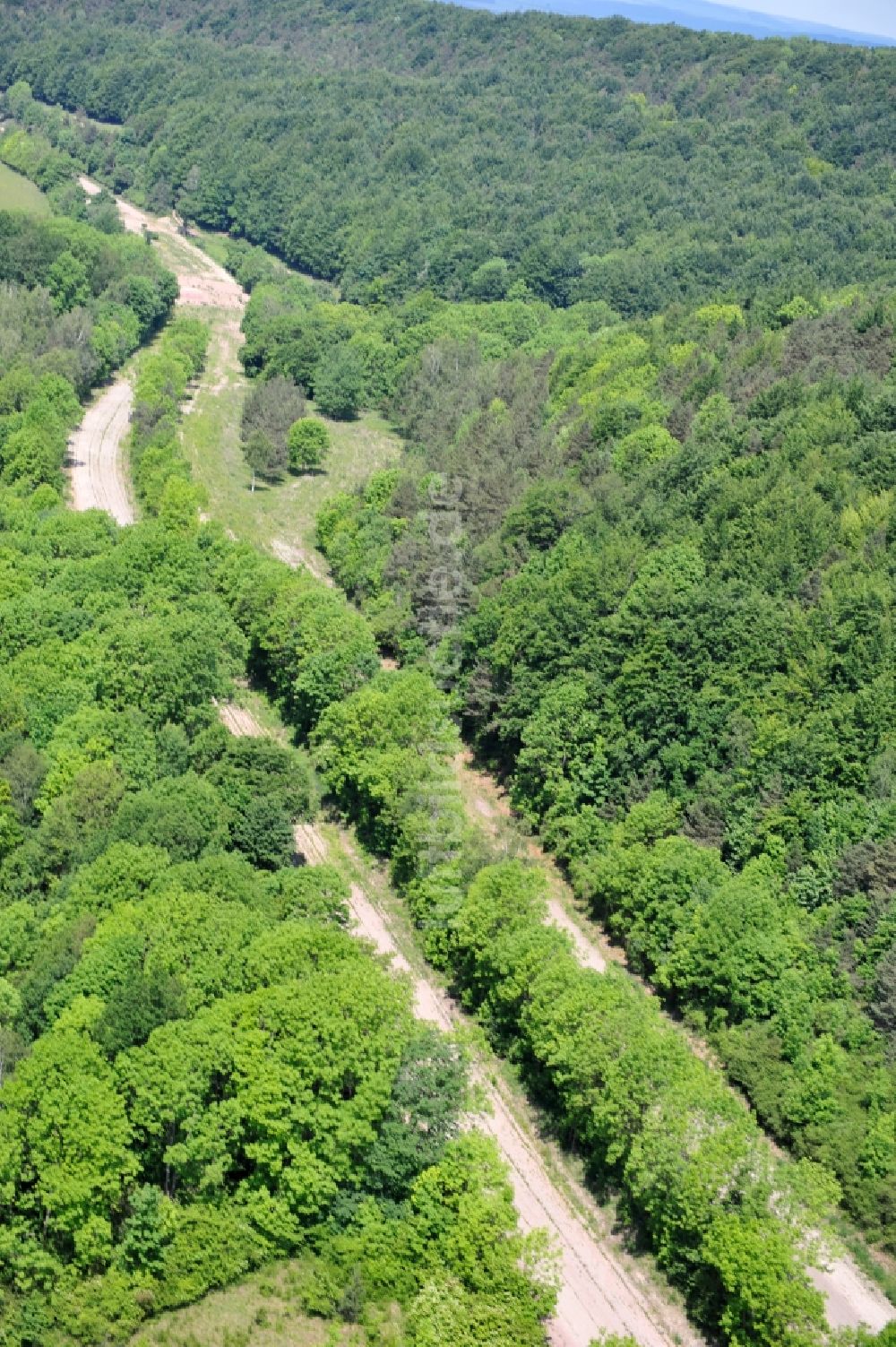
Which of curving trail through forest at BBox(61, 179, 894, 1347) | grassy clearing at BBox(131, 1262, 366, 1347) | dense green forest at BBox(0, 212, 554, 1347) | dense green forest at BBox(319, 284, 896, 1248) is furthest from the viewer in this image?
dense green forest at BBox(319, 284, 896, 1248)

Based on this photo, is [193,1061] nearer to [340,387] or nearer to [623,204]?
[340,387]

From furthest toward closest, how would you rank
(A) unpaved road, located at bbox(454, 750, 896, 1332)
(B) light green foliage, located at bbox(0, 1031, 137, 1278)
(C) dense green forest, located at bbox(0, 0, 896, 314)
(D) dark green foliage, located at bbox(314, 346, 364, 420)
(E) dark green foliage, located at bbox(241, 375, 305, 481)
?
(C) dense green forest, located at bbox(0, 0, 896, 314)
(D) dark green foliage, located at bbox(314, 346, 364, 420)
(E) dark green foliage, located at bbox(241, 375, 305, 481)
(A) unpaved road, located at bbox(454, 750, 896, 1332)
(B) light green foliage, located at bbox(0, 1031, 137, 1278)

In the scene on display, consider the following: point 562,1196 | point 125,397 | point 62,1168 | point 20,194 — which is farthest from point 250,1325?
point 20,194

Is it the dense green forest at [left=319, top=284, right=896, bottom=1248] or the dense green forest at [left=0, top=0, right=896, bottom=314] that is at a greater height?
the dense green forest at [left=0, top=0, right=896, bottom=314]

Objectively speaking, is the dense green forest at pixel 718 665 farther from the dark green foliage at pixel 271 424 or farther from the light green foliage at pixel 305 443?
the dark green foliage at pixel 271 424

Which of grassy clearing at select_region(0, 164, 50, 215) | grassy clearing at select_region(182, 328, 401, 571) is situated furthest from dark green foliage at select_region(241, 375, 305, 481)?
grassy clearing at select_region(0, 164, 50, 215)

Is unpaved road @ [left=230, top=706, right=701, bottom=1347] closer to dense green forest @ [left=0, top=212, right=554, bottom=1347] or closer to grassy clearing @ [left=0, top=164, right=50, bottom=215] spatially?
dense green forest @ [left=0, top=212, right=554, bottom=1347]
